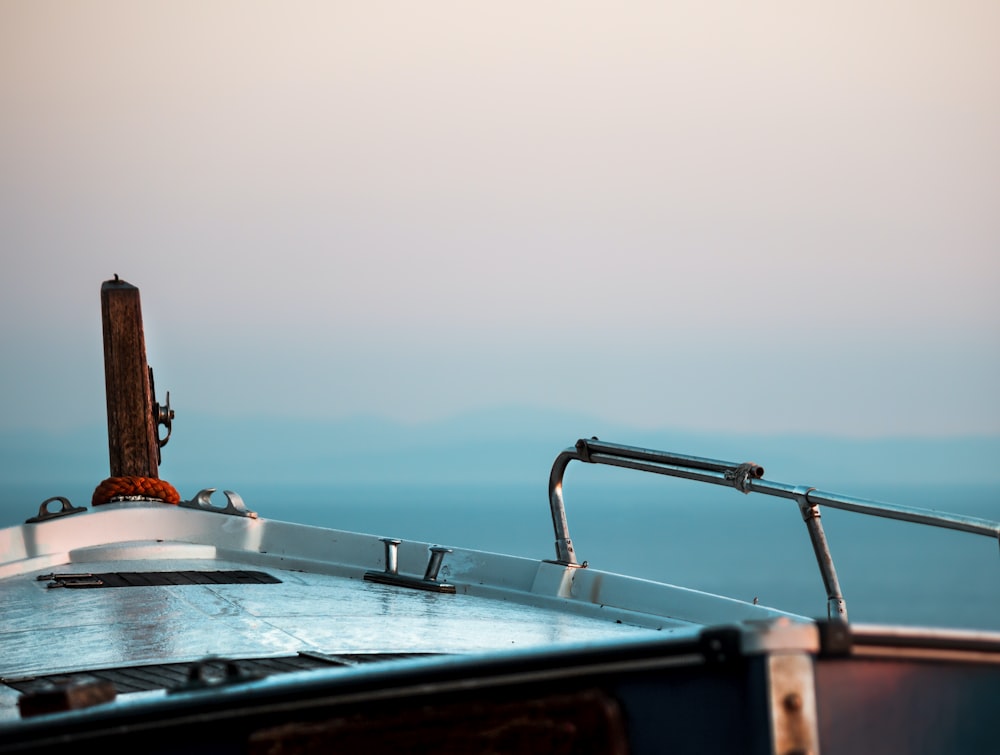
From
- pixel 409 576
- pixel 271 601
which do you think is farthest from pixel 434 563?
pixel 271 601

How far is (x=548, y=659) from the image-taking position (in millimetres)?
2018

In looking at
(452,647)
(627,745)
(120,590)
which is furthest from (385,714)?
(120,590)

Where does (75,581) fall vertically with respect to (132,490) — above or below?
below

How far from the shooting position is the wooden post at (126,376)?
7941 mm

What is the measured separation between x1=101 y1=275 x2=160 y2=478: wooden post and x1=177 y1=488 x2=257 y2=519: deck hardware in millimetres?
793

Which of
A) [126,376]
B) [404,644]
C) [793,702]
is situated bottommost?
[404,644]

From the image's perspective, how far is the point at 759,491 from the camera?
13.1ft

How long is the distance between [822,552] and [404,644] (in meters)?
1.33

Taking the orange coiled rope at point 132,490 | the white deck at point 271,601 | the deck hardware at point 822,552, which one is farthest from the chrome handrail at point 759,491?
the orange coiled rope at point 132,490

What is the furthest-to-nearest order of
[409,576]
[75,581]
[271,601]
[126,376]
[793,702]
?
1. [126,376]
2. [409,576]
3. [75,581]
4. [271,601]
5. [793,702]

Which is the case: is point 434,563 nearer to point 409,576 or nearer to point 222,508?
point 409,576

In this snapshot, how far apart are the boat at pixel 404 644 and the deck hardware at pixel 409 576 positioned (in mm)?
11

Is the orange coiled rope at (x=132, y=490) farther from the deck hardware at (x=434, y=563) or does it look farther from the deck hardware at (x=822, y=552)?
the deck hardware at (x=822, y=552)

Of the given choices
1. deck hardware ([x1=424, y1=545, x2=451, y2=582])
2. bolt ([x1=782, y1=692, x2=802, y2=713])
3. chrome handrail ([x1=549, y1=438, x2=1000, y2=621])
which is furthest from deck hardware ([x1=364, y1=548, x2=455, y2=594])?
bolt ([x1=782, y1=692, x2=802, y2=713])
